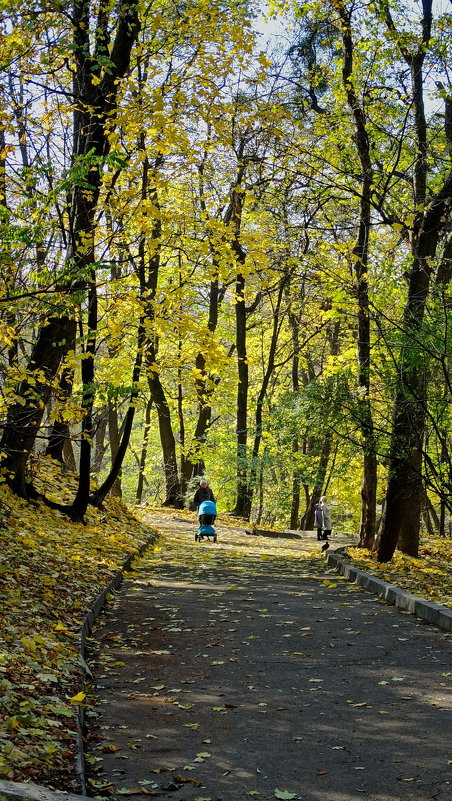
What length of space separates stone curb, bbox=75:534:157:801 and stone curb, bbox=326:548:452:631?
3745mm

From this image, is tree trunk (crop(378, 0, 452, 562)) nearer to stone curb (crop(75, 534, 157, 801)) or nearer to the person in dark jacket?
stone curb (crop(75, 534, 157, 801))

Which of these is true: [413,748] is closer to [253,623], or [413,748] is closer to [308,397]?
[253,623]

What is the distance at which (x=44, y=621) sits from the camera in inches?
273

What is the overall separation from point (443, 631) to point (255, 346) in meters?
29.9

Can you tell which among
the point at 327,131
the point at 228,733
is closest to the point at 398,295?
the point at 327,131

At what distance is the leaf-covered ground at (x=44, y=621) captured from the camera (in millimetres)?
4285

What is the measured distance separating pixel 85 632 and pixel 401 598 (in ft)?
14.3

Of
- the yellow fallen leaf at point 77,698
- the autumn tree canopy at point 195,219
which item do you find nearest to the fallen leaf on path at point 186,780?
the yellow fallen leaf at point 77,698

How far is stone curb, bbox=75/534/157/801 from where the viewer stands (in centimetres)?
424

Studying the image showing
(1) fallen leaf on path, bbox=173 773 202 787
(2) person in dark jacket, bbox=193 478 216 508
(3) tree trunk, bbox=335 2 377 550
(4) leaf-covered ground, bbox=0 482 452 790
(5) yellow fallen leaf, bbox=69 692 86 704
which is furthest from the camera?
(2) person in dark jacket, bbox=193 478 216 508

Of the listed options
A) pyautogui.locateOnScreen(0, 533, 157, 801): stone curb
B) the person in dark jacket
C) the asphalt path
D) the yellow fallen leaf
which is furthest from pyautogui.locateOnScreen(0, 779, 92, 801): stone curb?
the person in dark jacket

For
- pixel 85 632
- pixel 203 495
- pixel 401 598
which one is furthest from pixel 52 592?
pixel 203 495

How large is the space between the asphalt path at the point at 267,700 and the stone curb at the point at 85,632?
10cm

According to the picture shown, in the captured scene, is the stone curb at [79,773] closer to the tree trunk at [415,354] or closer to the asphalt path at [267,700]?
the asphalt path at [267,700]
